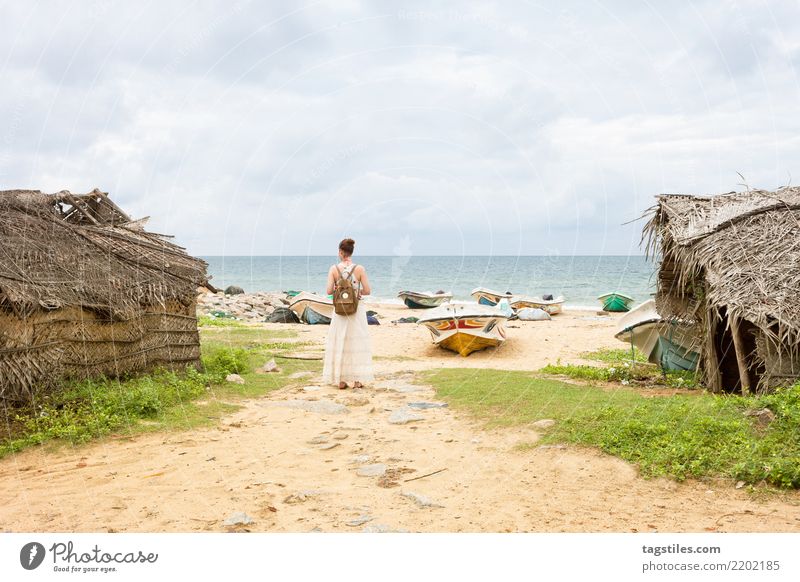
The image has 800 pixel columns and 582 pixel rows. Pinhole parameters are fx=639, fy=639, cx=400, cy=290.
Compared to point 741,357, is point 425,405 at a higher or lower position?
lower

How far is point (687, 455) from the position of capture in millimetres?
5762

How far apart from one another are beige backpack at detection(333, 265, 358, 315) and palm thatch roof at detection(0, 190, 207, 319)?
2.55m

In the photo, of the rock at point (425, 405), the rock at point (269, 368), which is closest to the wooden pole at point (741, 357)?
the rock at point (425, 405)

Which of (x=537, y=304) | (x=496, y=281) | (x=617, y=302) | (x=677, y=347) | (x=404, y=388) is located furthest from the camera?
(x=496, y=281)

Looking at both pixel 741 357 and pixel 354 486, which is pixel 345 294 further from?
Answer: pixel 741 357

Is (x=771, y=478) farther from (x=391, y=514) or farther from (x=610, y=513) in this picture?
(x=391, y=514)

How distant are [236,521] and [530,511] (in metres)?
2.24

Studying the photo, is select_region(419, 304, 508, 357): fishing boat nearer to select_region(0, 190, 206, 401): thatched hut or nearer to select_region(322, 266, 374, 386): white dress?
select_region(322, 266, 374, 386): white dress

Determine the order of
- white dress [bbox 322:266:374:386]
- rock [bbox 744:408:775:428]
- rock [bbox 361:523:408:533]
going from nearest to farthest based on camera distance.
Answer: rock [bbox 361:523:408:533], rock [bbox 744:408:775:428], white dress [bbox 322:266:374:386]

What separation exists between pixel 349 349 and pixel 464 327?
5.97 meters

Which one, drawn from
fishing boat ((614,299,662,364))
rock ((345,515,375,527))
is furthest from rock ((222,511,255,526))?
fishing boat ((614,299,662,364))

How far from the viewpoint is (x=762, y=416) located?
6328 mm

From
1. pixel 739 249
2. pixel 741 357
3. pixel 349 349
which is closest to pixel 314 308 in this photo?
pixel 349 349

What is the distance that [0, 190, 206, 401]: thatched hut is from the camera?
7102 mm
